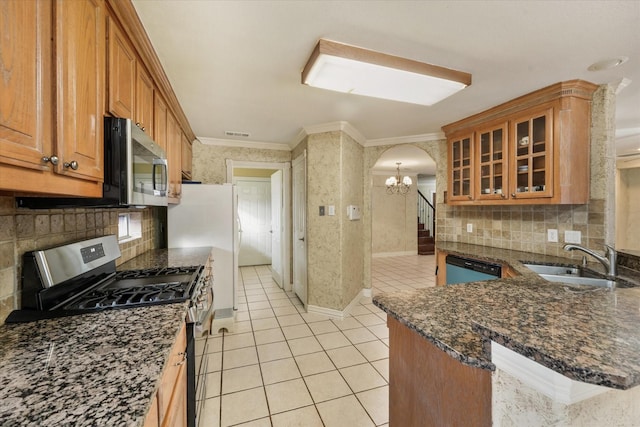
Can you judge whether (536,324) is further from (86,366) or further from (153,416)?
(86,366)

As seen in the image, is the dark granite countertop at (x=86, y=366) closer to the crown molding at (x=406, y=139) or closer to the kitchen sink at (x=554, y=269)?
the kitchen sink at (x=554, y=269)

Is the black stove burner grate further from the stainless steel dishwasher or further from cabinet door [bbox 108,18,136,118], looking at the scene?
the stainless steel dishwasher

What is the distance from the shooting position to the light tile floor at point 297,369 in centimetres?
174

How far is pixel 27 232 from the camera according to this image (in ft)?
3.76

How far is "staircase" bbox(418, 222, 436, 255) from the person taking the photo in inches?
296

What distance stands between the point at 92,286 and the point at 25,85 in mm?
1131

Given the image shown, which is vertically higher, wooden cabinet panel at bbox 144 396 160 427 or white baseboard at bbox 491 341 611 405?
white baseboard at bbox 491 341 611 405

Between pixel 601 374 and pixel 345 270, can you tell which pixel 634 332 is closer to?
pixel 601 374

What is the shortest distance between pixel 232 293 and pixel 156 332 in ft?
6.80

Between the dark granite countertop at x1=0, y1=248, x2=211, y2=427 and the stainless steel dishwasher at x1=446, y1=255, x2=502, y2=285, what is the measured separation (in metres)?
2.38

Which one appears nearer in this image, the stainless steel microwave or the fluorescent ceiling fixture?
the stainless steel microwave

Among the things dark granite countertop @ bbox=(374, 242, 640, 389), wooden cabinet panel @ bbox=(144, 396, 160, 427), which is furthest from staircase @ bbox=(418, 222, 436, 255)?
wooden cabinet panel @ bbox=(144, 396, 160, 427)

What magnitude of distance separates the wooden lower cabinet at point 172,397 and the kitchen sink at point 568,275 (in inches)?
86.8

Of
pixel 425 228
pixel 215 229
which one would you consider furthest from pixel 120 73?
pixel 425 228
